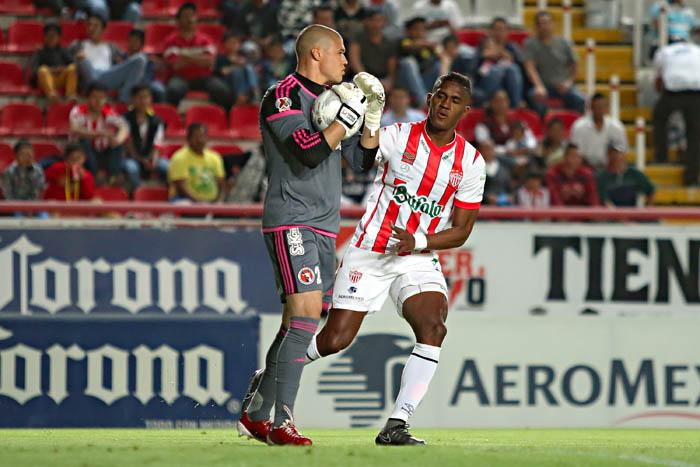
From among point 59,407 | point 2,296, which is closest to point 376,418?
point 59,407

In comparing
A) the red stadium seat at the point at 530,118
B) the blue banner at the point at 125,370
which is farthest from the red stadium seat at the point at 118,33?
the blue banner at the point at 125,370

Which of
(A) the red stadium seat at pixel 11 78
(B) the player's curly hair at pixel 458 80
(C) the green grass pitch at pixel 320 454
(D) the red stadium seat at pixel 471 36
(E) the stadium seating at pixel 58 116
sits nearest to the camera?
(C) the green grass pitch at pixel 320 454

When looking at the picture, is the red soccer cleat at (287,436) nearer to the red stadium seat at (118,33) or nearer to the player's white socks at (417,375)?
the player's white socks at (417,375)

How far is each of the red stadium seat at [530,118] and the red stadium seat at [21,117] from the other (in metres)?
5.45

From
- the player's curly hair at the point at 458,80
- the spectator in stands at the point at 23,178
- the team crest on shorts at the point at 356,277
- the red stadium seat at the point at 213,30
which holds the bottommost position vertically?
the spectator in stands at the point at 23,178

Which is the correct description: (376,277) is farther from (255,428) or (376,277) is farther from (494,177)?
(494,177)

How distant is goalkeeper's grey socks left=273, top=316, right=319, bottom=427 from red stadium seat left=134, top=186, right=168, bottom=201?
23.3ft

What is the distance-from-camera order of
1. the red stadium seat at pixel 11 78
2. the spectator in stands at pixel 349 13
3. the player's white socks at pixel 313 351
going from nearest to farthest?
the player's white socks at pixel 313 351 → the red stadium seat at pixel 11 78 → the spectator in stands at pixel 349 13

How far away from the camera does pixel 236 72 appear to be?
1557 cm

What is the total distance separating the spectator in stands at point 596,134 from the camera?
15477mm

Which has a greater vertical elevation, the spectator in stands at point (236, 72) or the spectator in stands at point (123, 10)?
the spectator in stands at point (123, 10)

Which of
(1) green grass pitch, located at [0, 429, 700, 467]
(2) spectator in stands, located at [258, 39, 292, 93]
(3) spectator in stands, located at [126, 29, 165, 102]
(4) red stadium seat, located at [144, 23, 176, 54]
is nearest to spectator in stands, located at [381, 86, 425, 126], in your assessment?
(2) spectator in stands, located at [258, 39, 292, 93]

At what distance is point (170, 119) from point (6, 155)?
1.94m

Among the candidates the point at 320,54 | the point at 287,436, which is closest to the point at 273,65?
the point at 320,54
